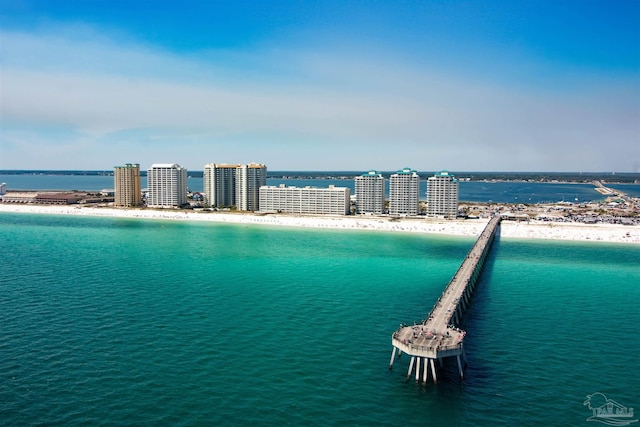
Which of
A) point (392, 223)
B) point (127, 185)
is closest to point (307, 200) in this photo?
point (392, 223)

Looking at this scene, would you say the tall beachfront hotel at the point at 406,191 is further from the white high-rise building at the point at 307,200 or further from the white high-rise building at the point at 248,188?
the white high-rise building at the point at 248,188

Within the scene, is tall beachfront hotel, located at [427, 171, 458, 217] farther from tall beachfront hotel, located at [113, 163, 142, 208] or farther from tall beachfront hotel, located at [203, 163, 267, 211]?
tall beachfront hotel, located at [113, 163, 142, 208]

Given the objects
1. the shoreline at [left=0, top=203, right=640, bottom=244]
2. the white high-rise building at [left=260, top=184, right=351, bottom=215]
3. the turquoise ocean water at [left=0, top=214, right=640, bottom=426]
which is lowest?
the turquoise ocean water at [left=0, top=214, right=640, bottom=426]

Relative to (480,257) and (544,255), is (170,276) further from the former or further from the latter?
(544,255)

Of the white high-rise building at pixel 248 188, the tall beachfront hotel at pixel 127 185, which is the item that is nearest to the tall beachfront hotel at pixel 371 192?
the white high-rise building at pixel 248 188

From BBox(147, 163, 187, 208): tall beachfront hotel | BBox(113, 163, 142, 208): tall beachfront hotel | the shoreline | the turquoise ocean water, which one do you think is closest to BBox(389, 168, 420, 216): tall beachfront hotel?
the shoreline

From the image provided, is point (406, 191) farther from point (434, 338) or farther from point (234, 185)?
point (434, 338)
